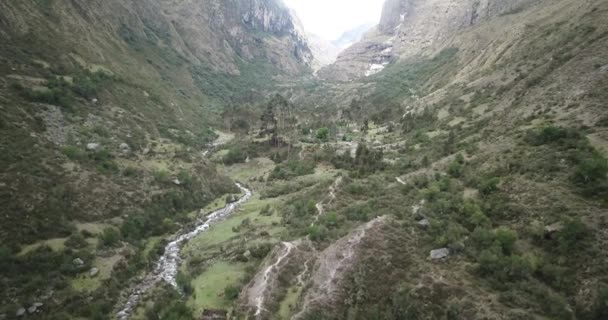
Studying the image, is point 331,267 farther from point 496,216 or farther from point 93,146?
point 93,146

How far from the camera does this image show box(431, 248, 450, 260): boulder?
135 ft

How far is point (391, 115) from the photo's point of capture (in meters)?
167

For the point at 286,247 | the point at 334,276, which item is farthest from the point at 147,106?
the point at 334,276

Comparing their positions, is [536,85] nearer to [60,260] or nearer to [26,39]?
[60,260]

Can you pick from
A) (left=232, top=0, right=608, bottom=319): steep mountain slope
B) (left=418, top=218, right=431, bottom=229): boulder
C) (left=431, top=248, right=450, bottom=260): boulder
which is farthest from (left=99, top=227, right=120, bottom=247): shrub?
(left=431, top=248, right=450, bottom=260): boulder

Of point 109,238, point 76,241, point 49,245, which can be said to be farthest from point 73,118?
point 49,245

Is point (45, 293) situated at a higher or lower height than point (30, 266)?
lower

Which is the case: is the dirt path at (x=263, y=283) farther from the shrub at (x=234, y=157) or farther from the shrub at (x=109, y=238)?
the shrub at (x=234, y=157)

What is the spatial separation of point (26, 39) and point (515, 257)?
112399 millimetres

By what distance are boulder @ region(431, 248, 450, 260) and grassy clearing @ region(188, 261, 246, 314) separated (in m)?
23.1

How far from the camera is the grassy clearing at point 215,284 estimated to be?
45188 millimetres

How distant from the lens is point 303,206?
6856 cm

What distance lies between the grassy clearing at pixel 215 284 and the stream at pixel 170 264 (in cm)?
368

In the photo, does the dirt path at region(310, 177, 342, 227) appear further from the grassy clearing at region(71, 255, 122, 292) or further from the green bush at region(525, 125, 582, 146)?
the green bush at region(525, 125, 582, 146)
